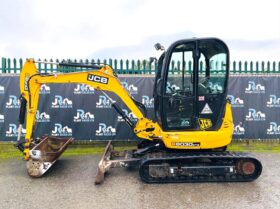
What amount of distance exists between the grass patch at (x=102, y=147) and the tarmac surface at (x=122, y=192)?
6.21 ft

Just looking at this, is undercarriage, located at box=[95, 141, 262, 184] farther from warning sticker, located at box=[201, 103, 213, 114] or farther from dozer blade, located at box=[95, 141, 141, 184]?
warning sticker, located at box=[201, 103, 213, 114]

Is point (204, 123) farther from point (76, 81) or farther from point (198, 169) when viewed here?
point (76, 81)

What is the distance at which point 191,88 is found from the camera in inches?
246

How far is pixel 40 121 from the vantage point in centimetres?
890

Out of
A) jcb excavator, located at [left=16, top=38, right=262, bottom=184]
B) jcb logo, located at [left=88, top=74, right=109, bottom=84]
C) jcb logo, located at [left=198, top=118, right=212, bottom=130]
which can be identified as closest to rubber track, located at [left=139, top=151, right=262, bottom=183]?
jcb excavator, located at [left=16, top=38, right=262, bottom=184]

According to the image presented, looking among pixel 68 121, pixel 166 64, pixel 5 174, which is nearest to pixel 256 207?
pixel 166 64

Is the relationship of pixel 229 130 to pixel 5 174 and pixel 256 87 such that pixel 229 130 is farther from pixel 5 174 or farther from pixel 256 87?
pixel 5 174

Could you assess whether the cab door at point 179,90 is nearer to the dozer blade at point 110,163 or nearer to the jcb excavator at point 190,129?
the jcb excavator at point 190,129

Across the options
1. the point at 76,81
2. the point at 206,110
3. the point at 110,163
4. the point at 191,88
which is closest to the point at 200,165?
the point at 206,110

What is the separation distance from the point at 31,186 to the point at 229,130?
377 centimetres

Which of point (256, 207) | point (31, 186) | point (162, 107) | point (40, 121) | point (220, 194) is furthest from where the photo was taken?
point (40, 121)

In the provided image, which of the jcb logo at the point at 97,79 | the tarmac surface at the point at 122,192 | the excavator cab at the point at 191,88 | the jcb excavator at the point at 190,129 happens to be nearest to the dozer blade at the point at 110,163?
the jcb excavator at the point at 190,129

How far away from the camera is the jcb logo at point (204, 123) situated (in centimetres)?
629

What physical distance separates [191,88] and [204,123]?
2.32 feet
